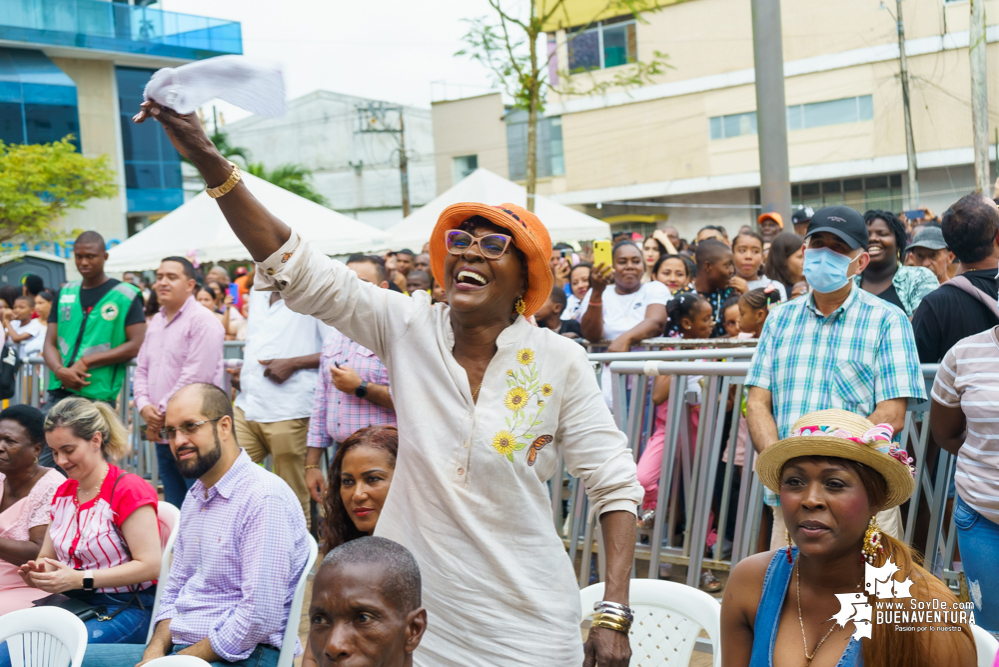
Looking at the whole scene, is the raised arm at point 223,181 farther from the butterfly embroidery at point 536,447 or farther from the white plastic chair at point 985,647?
the white plastic chair at point 985,647

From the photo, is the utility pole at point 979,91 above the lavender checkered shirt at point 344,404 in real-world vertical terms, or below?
above

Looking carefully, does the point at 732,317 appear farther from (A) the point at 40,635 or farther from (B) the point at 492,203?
(B) the point at 492,203

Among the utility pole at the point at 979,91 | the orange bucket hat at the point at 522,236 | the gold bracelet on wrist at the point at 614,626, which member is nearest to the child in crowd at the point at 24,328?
the orange bucket hat at the point at 522,236

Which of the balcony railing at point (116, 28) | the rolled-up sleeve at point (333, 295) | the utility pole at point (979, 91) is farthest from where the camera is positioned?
the balcony railing at point (116, 28)

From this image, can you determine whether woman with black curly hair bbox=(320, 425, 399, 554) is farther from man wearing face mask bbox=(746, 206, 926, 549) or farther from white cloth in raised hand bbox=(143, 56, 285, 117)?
man wearing face mask bbox=(746, 206, 926, 549)

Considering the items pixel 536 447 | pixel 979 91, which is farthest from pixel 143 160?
pixel 536 447

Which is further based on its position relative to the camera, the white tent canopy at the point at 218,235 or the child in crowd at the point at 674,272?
the white tent canopy at the point at 218,235

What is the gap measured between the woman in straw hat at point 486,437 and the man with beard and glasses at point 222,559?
1202 millimetres

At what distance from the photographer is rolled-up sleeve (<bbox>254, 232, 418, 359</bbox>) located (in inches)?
89.7

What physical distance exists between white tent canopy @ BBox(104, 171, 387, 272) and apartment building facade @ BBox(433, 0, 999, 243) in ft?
54.8

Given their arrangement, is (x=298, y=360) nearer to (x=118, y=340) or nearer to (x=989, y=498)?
(x=118, y=340)

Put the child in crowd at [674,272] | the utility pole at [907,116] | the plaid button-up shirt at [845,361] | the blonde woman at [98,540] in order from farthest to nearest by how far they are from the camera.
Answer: the utility pole at [907,116] < the child in crowd at [674,272] < the blonde woman at [98,540] < the plaid button-up shirt at [845,361]

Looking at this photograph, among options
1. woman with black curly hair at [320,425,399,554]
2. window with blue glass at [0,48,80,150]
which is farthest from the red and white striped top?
window with blue glass at [0,48,80,150]

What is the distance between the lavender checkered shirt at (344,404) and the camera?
16.5ft
